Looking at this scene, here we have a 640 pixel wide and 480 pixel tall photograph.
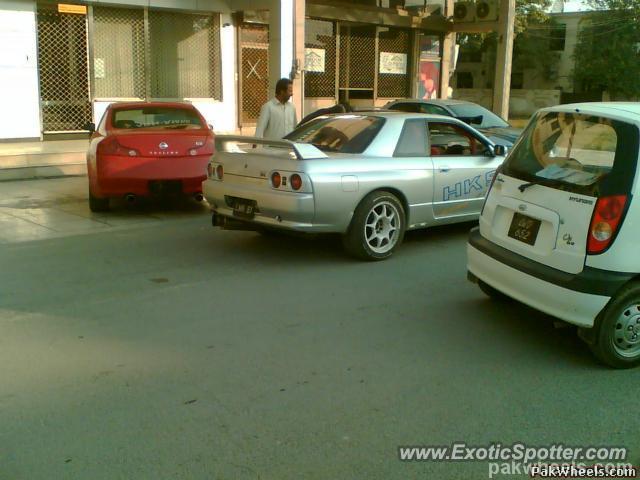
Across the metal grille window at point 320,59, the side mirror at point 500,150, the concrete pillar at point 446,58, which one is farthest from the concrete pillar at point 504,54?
the side mirror at point 500,150

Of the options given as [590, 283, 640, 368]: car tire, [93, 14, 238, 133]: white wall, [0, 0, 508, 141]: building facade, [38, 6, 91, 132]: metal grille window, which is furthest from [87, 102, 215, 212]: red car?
[93, 14, 238, 133]: white wall

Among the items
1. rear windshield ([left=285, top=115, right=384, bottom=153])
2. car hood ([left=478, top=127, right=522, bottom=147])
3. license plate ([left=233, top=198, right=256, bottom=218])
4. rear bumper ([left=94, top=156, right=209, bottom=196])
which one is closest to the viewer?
license plate ([left=233, top=198, right=256, bottom=218])

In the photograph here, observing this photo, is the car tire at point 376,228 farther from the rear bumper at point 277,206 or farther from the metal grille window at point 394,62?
the metal grille window at point 394,62

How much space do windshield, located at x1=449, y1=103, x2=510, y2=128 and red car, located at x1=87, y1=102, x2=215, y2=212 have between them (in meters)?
5.20

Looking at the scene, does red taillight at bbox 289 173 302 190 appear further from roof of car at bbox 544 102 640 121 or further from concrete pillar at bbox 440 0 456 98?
concrete pillar at bbox 440 0 456 98

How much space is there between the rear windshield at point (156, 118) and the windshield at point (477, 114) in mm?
4977

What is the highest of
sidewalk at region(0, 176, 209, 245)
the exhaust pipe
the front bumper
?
the front bumper

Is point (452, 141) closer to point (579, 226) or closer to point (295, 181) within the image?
point (295, 181)

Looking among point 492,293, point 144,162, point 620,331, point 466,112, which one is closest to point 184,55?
point 466,112

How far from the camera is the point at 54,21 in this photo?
1511 centimetres

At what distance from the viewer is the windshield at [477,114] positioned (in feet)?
41.1

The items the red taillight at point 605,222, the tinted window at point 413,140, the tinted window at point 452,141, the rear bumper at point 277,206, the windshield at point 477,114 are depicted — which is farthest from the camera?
the windshield at point 477,114

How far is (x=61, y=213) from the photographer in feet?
30.7

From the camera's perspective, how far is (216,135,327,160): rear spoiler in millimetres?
6559
